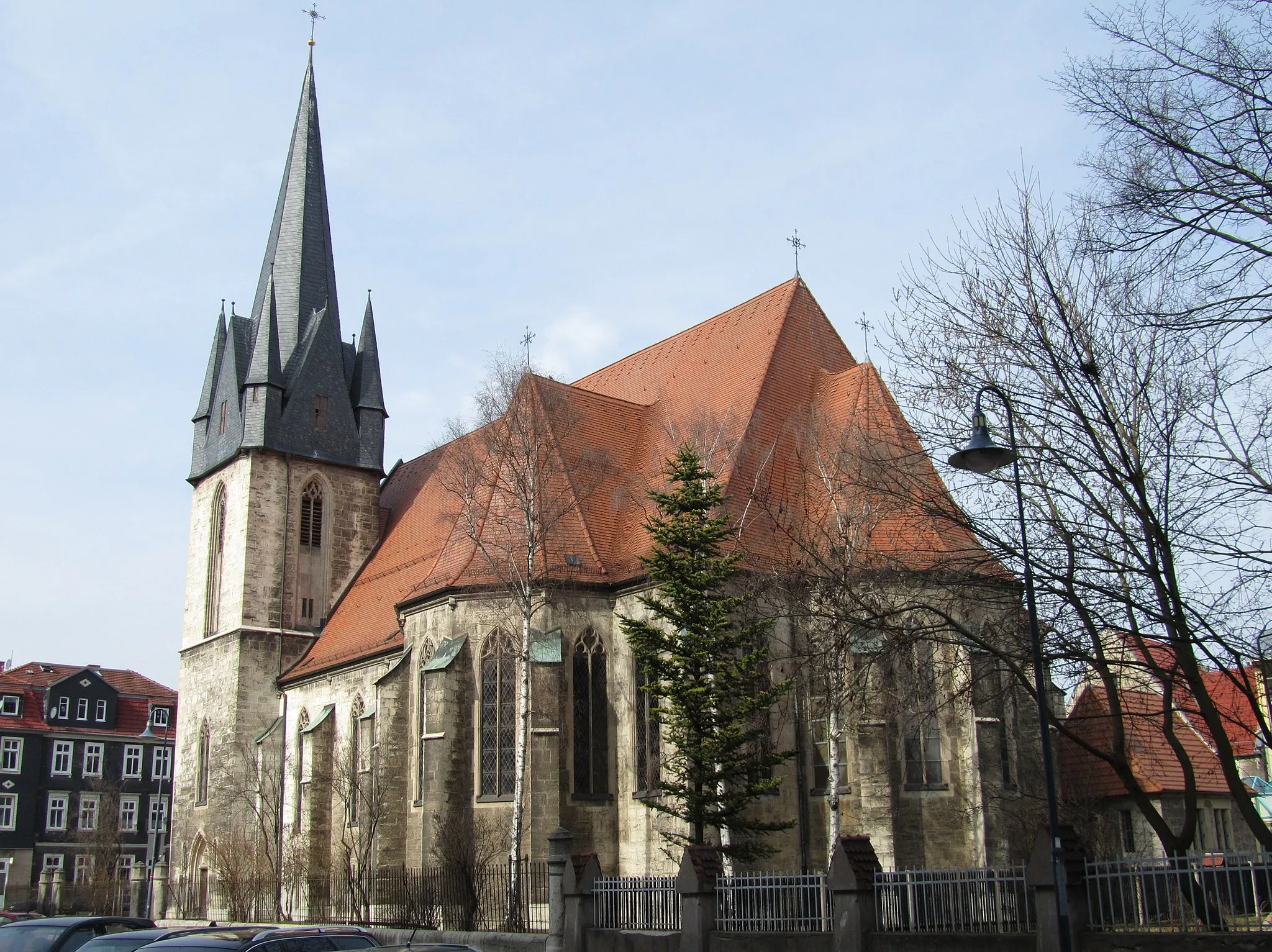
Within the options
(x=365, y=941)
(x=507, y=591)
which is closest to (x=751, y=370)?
(x=507, y=591)

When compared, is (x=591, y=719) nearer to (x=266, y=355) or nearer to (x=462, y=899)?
(x=462, y=899)

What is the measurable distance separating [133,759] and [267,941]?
170 ft

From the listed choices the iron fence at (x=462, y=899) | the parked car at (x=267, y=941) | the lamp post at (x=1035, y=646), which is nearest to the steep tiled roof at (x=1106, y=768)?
the iron fence at (x=462, y=899)

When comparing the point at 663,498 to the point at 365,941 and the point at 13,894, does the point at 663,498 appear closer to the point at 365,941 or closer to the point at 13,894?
the point at 365,941

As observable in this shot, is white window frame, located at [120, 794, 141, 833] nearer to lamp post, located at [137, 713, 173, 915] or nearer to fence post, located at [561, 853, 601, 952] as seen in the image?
lamp post, located at [137, 713, 173, 915]

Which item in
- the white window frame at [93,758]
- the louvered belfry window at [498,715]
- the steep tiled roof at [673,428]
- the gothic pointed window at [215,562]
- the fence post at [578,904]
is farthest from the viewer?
the white window frame at [93,758]

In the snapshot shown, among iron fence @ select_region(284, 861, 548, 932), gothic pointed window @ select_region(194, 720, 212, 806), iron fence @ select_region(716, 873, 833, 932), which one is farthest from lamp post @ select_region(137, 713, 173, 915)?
iron fence @ select_region(716, 873, 833, 932)

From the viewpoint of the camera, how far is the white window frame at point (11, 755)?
52125 millimetres

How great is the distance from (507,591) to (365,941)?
13827mm

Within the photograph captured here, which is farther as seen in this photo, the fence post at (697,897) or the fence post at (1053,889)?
the fence post at (697,897)

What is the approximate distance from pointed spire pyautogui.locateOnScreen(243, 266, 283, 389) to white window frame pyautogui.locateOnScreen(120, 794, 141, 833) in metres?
28.5

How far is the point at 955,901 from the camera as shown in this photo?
513 inches

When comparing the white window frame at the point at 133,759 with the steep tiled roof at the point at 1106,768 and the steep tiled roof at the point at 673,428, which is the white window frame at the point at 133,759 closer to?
Result: the steep tiled roof at the point at 673,428

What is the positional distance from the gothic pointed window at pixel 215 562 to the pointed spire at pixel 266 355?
3.59m
